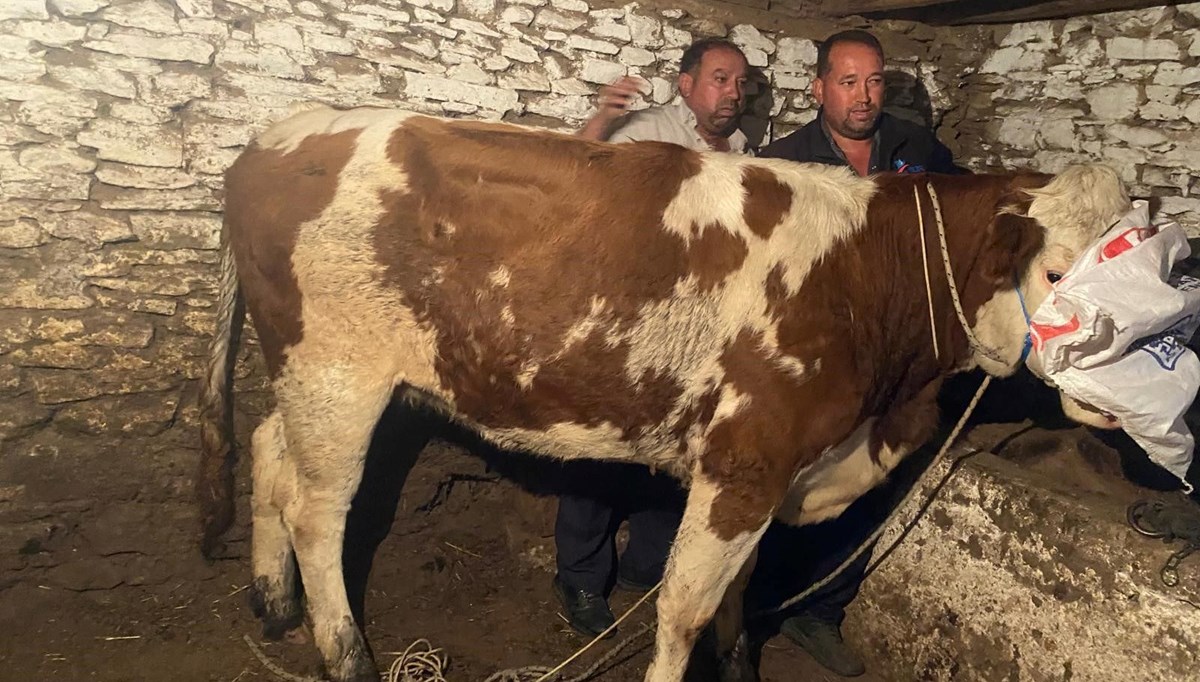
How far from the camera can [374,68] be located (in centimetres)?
371

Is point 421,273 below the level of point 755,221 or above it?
below

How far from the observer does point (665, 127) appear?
3.88 m

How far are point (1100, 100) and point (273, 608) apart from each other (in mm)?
5114

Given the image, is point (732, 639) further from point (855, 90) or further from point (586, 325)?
point (855, 90)

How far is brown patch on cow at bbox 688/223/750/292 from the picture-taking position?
8.91 ft

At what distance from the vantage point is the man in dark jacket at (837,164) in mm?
3637

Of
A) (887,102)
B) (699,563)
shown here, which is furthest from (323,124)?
→ (887,102)

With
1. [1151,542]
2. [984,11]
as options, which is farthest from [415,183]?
[984,11]

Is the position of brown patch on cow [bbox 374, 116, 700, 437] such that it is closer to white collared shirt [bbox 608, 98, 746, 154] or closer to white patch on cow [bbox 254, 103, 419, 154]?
white patch on cow [bbox 254, 103, 419, 154]

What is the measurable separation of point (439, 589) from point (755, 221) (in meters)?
2.51

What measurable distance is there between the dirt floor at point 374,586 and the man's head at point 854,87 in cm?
157

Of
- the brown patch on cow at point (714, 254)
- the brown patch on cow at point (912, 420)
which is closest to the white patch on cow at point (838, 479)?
the brown patch on cow at point (912, 420)

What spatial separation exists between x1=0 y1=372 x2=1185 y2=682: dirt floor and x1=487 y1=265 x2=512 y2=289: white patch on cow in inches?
63.8

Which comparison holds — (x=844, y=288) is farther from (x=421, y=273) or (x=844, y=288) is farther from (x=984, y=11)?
(x=984, y=11)
